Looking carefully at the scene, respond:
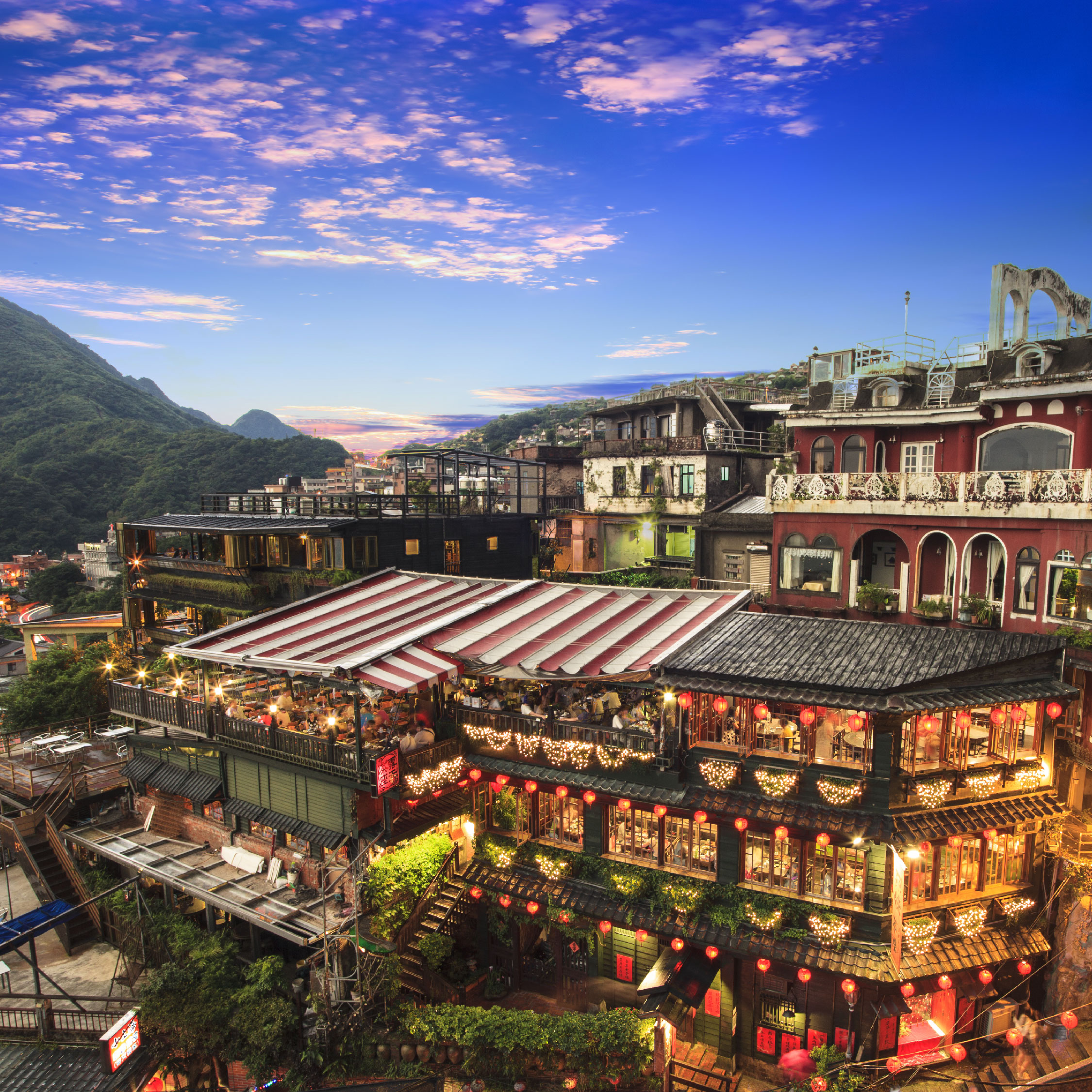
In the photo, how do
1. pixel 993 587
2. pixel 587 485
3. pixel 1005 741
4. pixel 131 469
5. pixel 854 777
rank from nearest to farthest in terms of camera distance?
pixel 854 777
pixel 1005 741
pixel 993 587
pixel 587 485
pixel 131 469

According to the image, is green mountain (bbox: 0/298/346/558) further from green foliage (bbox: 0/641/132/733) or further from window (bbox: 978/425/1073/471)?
window (bbox: 978/425/1073/471)

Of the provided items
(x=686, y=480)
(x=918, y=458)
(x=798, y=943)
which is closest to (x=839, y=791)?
(x=798, y=943)

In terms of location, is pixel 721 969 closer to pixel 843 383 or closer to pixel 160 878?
pixel 160 878

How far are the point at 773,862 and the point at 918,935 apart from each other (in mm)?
3889

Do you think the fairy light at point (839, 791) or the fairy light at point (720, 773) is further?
the fairy light at point (720, 773)

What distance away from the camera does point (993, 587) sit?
2258 centimetres

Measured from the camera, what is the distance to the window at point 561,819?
Result: 2248 centimetres

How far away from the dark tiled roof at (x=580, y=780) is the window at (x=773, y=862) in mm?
2741

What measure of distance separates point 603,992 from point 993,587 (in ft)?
60.9

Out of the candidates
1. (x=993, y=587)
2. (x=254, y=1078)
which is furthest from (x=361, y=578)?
(x=993, y=587)

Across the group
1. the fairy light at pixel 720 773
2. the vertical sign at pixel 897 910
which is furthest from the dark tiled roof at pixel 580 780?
the vertical sign at pixel 897 910

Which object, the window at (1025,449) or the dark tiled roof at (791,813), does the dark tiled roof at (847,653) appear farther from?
the window at (1025,449)

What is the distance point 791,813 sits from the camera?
59.2ft

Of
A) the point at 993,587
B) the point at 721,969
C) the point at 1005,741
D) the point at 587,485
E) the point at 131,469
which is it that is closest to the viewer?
the point at 1005,741
